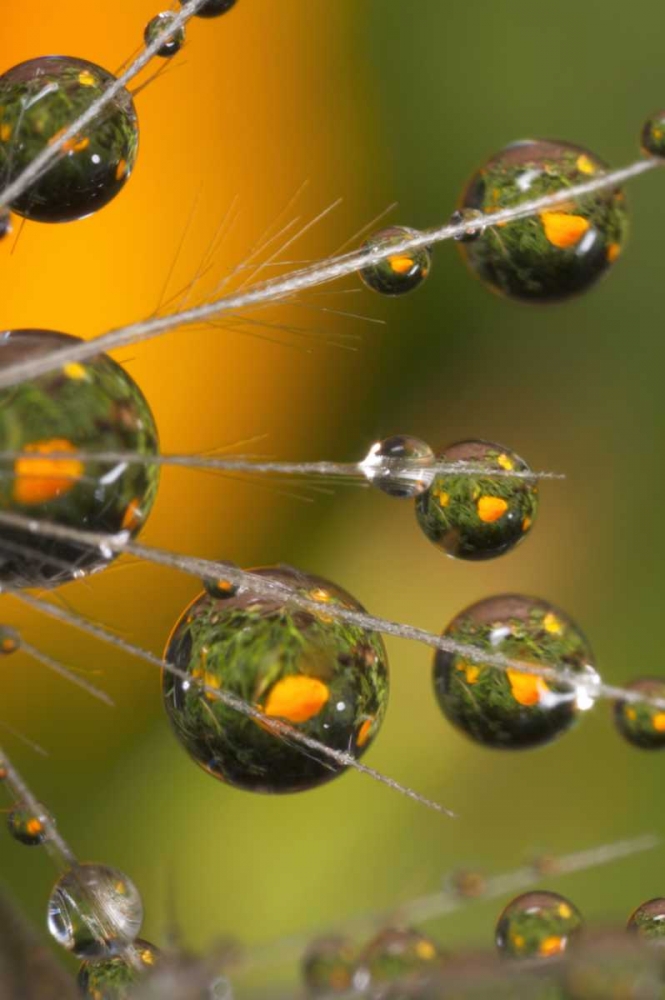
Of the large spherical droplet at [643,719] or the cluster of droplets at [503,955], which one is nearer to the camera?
the cluster of droplets at [503,955]

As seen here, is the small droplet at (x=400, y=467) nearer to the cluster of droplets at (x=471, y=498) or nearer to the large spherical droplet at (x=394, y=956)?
the cluster of droplets at (x=471, y=498)

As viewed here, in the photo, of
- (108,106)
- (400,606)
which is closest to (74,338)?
(108,106)

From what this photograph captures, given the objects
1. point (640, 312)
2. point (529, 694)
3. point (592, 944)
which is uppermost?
point (640, 312)

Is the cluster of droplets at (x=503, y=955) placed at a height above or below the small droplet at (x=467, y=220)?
below

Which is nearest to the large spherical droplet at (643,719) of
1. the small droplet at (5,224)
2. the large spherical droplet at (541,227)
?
the large spherical droplet at (541,227)

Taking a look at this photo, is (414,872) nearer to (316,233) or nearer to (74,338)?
(316,233)
